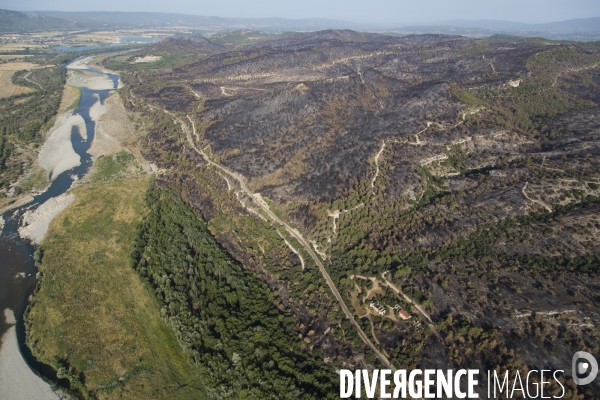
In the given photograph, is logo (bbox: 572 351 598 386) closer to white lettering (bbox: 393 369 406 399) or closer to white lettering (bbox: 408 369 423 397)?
white lettering (bbox: 408 369 423 397)

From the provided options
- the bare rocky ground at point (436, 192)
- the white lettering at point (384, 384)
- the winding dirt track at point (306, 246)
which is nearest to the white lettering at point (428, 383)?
the bare rocky ground at point (436, 192)

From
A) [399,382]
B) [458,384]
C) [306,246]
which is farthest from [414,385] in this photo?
[306,246]

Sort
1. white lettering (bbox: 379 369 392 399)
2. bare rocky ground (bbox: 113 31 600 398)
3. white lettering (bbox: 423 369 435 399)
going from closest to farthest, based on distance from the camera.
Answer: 1. white lettering (bbox: 423 369 435 399)
2. white lettering (bbox: 379 369 392 399)
3. bare rocky ground (bbox: 113 31 600 398)

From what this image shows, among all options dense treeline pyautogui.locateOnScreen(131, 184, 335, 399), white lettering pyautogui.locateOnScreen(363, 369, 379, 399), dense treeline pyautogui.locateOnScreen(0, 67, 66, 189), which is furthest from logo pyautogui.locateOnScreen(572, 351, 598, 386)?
dense treeline pyautogui.locateOnScreen(0, 67, 66, 189)

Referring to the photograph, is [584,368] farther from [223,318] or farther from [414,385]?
[223,318]

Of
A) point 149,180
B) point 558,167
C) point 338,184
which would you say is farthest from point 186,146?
point 558,167

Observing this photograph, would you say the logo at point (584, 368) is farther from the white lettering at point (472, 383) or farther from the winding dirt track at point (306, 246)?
the winding dirt track at point (306, 246)
